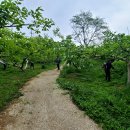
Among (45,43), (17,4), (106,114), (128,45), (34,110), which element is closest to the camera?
(17,4)

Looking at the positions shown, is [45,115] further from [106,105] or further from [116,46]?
[116,46]

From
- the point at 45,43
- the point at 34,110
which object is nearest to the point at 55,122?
the point at 34,110

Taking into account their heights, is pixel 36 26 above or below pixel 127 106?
above

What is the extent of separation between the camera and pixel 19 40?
20.0 metres

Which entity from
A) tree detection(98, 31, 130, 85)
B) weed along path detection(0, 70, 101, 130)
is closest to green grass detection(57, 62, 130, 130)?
weed along path detection(0, 70, 101, 130)

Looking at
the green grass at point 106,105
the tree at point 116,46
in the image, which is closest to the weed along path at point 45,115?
the green grass at point 106,105

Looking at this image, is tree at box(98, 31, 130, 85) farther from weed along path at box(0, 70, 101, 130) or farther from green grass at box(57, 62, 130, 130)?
weed along path at box(0, 70, 101, 130)

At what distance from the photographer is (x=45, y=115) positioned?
17.7 meters

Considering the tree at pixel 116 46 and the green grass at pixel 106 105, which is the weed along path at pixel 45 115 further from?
the tree at pixel 116 46

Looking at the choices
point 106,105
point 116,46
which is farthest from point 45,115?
point 116,46

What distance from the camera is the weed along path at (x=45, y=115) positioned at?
15.6 m

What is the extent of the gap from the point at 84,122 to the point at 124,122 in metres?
2.17

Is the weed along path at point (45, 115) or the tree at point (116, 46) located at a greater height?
the tree at point (116, 46)

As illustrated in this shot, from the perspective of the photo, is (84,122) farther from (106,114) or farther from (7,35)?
(7,35)
